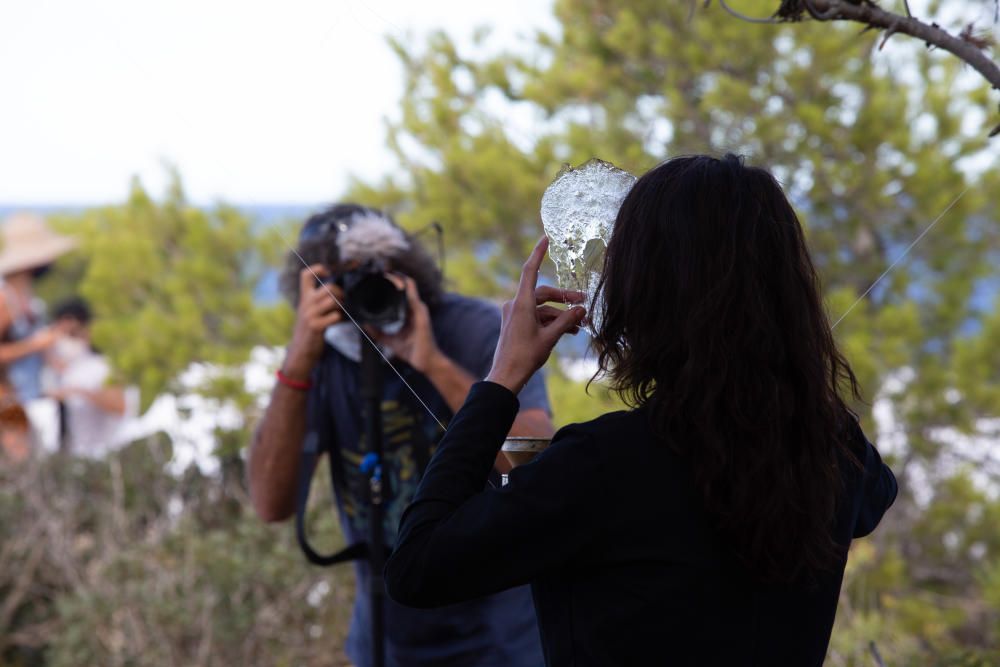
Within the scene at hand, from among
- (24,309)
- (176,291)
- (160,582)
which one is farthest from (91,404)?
(160,582)

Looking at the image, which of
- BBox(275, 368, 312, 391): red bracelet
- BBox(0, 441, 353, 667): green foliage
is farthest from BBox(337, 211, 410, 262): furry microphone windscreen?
BBox(0, 441, 353, 667): green foliage

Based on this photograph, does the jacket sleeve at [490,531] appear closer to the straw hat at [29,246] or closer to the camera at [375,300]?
the camera at [375,300]

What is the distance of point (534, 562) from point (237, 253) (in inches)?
190

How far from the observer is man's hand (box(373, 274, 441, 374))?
220 cm

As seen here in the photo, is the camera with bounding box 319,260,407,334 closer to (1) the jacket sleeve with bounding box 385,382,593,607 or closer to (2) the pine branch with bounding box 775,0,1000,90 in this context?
(2) the pine branch with bounding box 775,0,1000,90

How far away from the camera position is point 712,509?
3.76 feet

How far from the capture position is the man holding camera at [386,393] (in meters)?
2.18

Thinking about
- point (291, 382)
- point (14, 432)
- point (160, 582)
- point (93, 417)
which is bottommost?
point (93, 417)

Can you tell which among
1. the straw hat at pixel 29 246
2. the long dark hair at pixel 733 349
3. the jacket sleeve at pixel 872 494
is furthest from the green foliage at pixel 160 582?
the straw hat at pixel 29 246

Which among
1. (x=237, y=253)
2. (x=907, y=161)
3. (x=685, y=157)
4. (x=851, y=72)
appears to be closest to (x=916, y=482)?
(x=907, y=161)

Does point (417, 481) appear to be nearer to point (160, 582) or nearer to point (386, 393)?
point (386, 393)

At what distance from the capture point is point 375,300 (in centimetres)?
227

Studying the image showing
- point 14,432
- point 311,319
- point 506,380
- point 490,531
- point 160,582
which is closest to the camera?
point 490,531

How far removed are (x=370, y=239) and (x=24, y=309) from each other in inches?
216
